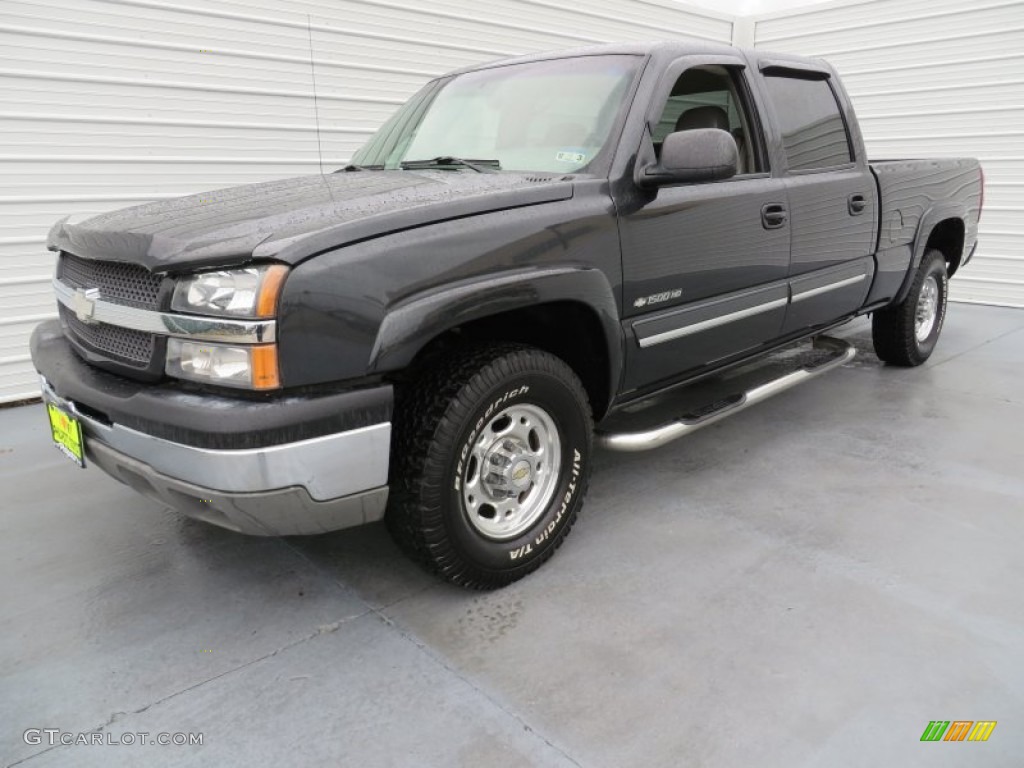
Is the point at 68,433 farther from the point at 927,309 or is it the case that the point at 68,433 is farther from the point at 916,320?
the point at 927,309

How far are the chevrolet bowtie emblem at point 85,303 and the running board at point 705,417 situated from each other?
177 centimetres

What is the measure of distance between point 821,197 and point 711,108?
0.79 meters

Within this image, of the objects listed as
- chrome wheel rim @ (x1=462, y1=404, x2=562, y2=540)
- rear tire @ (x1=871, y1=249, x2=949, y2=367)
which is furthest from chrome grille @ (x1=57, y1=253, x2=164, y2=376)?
rear tire @ (x1=871, y1=249, x2=949, y2=367)

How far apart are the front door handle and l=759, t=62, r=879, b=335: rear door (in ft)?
0.34

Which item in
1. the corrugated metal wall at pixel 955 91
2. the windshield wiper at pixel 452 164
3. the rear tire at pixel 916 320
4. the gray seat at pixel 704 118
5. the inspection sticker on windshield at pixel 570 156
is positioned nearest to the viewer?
the inspection sticker on windshield at pixel 570 156

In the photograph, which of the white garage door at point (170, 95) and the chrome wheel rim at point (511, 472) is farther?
the white garage door at point (170, 95)

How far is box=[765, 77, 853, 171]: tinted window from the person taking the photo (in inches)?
139

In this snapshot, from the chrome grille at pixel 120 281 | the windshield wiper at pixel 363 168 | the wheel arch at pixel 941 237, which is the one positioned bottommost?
the wheel arch at pixel 941 237

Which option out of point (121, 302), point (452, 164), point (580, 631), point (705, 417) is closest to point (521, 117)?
point (452, 164)

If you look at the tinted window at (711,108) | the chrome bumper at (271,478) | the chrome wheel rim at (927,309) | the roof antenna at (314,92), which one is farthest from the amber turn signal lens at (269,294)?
the chrome wheel rim at (927,309)

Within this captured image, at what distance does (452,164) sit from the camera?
292 centimetres

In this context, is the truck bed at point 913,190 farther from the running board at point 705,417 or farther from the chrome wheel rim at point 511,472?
the chrome wheel rim at point 511,472

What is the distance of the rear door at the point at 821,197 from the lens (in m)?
3.51

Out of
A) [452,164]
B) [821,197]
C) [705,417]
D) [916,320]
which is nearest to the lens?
[452,164]
